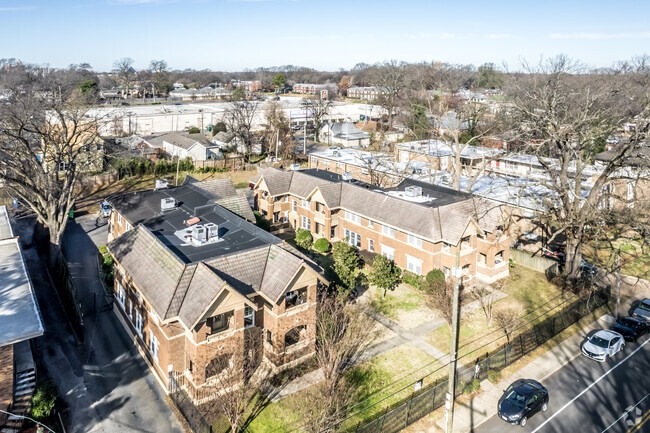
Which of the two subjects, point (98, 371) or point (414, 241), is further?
point (414, 241)

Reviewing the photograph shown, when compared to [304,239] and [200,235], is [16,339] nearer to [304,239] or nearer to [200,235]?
[200,235]

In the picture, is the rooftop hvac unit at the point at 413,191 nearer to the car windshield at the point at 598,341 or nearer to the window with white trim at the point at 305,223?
the window with white trim at the point at 305,223

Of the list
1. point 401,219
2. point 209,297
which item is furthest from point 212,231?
point 401,219

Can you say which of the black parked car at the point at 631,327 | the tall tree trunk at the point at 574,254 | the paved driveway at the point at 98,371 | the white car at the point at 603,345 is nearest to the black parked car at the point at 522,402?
the white car at the point at 603,345

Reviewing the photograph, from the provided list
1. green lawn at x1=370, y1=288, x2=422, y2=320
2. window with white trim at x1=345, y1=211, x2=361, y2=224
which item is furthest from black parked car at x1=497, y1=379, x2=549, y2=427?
window with white trim at x1=345, y1=211, x2=361, y2=224

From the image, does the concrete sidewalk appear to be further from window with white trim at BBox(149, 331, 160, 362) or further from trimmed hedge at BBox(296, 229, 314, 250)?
trimmed hedge at BBox(296, 229, 314, 250)
